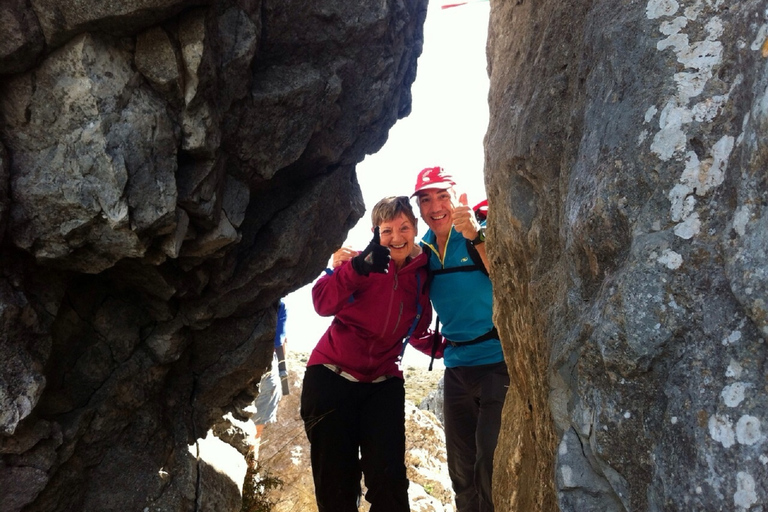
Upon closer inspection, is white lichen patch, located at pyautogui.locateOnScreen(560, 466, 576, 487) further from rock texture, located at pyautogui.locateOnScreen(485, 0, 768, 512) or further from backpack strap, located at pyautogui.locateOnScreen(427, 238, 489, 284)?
backpack strap, located at pyautogui.locateOnScreen(427, 238, 489, 284)

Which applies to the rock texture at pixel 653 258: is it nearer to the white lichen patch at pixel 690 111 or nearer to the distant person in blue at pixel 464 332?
the white lichen patch at pixel 690 111

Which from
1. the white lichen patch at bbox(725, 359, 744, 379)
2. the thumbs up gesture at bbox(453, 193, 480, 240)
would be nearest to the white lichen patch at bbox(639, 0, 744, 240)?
the white lichen patch at bbox(725, 359, 744, 379)

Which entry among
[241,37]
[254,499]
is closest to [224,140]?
[241,37]

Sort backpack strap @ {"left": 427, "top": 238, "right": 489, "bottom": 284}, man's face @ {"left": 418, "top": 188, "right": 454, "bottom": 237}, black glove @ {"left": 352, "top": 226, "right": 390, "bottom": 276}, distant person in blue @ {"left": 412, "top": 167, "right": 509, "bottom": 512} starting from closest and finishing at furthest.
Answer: distant person in blue @ {"left": 412, "top": 167, "right": 509, "bottom": 512} → backpack strap @ {"left": 427, "top": 238, "right": 489, "bottom": 284} → black glove @ {"left": 352, "top": 226, "right": 390, "bottom": 276} → man's face @ {"left": 418, "top": 188, "right": 454, "bottom": 237}

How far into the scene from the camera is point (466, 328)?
594cm

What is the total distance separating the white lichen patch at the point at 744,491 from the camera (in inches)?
79.7

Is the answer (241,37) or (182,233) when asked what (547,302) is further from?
(241,37)

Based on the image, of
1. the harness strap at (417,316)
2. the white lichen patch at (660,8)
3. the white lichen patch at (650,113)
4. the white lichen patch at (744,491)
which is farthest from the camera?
the harness strap at (417,316)

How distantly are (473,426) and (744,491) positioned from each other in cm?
420

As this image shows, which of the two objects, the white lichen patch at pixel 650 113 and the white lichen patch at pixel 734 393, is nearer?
the white lichen patch at pixel 734 393

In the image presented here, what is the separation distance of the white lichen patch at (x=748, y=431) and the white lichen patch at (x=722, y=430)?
2 cm

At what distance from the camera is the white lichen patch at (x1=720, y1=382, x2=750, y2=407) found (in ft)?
7.00

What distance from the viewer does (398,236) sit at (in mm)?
6160

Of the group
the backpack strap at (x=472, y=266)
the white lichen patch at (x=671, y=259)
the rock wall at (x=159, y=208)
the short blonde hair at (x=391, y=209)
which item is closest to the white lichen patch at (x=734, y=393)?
the white lichen patch at (x=671, y=259)
